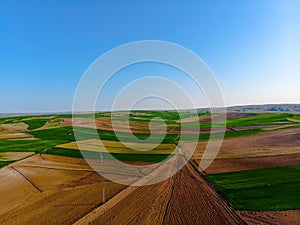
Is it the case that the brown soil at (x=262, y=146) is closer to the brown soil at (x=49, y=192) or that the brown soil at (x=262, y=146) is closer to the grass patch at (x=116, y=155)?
the grass patch at (x=116, y=155)

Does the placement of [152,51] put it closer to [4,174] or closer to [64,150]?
[4,174]

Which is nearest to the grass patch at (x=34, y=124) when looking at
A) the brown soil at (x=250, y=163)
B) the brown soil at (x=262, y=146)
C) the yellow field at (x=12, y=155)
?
the yellow field at (x=12, y=155)

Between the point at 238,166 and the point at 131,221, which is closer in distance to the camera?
the point at 131,221

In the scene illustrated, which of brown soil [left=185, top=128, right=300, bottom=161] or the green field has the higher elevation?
brown soil [left=185, top=128, right=300, bottom=161]

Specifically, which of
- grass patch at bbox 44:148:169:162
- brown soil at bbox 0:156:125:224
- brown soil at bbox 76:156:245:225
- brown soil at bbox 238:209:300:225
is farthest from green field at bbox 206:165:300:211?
grass patch at bbox 44:148:169:162

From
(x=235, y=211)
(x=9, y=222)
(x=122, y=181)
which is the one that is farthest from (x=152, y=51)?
(x=9, y=222)

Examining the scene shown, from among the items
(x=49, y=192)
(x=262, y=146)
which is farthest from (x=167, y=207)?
(x=262, y=146)

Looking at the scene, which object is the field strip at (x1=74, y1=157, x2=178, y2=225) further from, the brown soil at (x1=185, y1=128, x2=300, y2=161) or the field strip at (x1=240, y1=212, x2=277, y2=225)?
the brown soil at (x1=185, y1=128, x2=300, y2=161)

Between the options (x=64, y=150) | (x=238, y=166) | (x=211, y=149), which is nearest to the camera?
(x=238, y=166)
